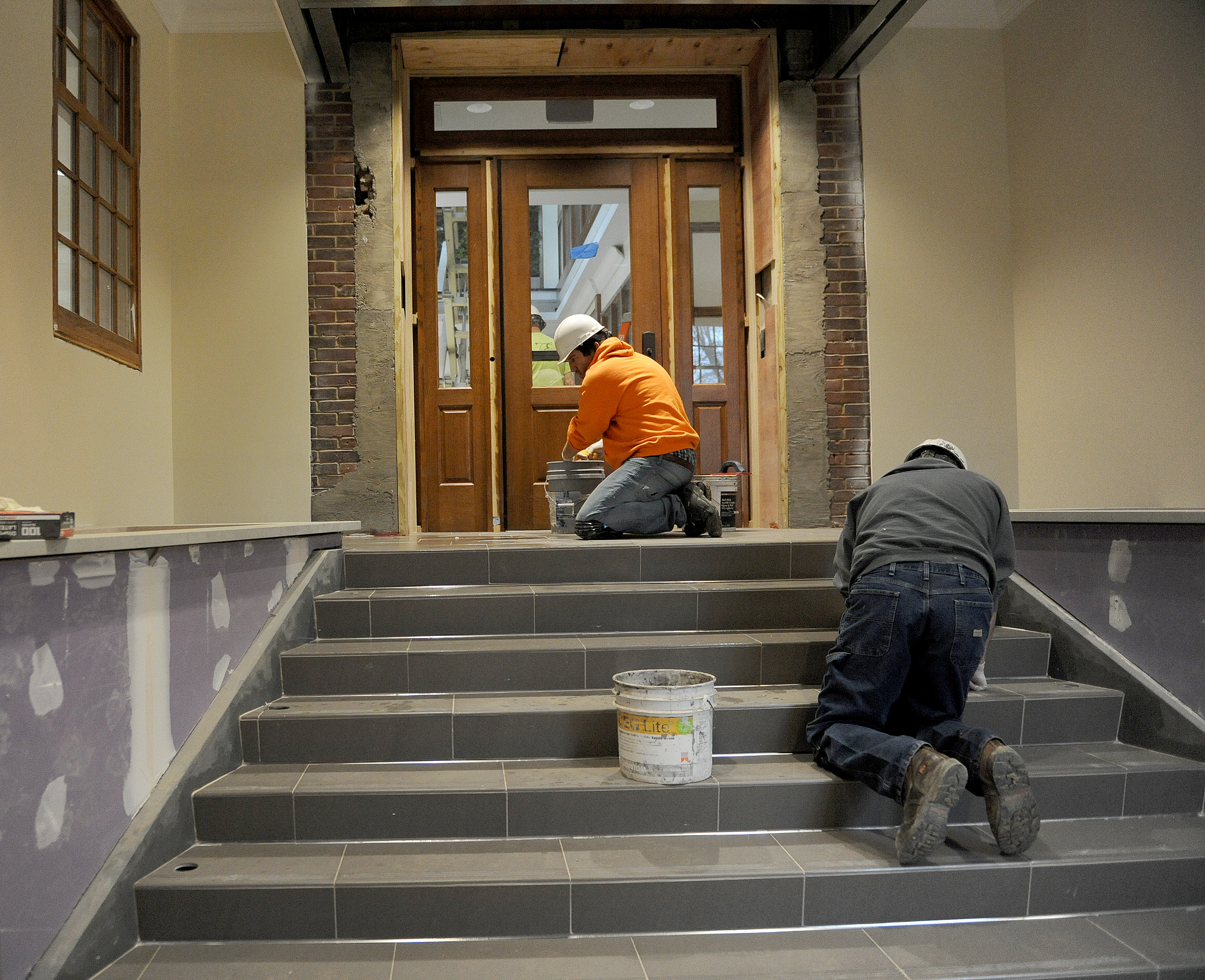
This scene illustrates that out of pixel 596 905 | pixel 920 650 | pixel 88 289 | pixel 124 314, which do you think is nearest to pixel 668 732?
pixel 596 905

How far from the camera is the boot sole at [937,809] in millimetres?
2107

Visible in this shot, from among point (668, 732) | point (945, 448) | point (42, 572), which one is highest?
point (945, 448)

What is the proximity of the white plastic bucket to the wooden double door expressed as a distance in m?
3.69

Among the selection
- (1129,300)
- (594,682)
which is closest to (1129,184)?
(1129,300)

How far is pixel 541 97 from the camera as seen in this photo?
6047 millimetres

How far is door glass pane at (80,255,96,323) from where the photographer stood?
4516 mm

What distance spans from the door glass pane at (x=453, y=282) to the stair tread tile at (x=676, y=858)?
4218 mm

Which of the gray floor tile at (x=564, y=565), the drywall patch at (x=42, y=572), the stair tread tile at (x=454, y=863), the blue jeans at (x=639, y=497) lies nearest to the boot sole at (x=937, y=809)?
the stair tread tile at (x=454, y=863)

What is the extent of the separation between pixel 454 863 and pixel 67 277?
143 inches

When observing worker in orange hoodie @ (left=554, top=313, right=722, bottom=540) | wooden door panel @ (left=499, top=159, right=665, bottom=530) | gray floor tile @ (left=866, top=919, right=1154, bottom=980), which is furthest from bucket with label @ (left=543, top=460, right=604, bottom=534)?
gray floor tile @ (left=866, top=919, right=1154, bottom=980)

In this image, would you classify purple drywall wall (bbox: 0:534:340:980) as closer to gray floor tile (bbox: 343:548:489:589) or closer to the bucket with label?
gray floor tile (bbox: 343:548:489:589)

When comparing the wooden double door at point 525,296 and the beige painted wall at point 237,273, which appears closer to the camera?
the beige painted wall at point 237,273

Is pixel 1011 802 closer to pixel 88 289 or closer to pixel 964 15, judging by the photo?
pixel 88 289

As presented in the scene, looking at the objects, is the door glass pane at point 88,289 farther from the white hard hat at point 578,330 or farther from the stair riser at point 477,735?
the stair riser at point 477,735
